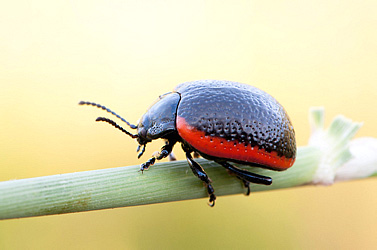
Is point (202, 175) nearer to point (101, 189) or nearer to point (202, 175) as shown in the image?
point (202, 175)

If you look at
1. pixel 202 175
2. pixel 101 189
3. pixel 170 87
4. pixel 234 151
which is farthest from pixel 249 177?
pixel 170 87

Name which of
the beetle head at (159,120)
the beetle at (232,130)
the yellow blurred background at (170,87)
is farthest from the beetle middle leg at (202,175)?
the yellow blurred background at (170,87)

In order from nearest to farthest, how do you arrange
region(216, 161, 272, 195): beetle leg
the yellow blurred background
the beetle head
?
region(216, 161, 272, 195): beetle leg < the beetle head < the yellow blurred background

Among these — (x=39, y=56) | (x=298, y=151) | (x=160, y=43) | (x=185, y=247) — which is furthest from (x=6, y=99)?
(x=298, y=151)

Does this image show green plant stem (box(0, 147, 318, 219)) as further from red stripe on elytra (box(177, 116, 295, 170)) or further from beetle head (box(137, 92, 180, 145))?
beetle head (box(137, 92, 180, 145))

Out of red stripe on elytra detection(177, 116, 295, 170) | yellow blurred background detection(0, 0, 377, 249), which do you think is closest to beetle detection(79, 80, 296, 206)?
red stripe on elytra detection(177, 116, 295, 170)

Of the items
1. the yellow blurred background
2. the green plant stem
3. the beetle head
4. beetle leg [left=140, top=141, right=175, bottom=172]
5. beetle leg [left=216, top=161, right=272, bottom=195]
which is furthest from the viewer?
the yellow blurred background
